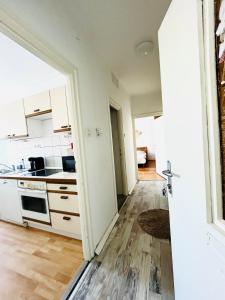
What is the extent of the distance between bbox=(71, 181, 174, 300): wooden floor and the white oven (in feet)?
3.34

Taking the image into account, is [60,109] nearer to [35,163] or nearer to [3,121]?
[35,163]

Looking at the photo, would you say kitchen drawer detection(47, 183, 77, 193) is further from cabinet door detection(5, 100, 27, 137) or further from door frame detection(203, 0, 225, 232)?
door frame detection(203, 0, 225, 232)

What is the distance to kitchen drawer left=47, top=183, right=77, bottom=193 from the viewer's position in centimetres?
192

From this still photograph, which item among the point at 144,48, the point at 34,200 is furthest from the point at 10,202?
the point at 144,48

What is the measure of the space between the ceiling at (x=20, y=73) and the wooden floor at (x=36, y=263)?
226cm

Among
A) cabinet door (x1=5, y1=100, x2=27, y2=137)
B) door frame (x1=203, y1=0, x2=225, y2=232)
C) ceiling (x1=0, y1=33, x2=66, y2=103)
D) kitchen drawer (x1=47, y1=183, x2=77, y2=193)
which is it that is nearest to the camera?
door frame (x1=203, y1=0, x2=225, y2=232)

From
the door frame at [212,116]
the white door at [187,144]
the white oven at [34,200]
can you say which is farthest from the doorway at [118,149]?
the door frame at [212,116]

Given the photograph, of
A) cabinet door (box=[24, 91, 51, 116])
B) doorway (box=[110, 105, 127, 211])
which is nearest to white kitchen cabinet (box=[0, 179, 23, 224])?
cabinet door (box=[24, 91, 51, 116])

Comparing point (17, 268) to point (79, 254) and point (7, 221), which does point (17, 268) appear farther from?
point (7, 221)

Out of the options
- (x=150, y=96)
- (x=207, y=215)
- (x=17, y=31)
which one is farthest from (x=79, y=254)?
(x=150, y=96)

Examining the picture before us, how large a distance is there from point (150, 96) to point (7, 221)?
14.0 ft

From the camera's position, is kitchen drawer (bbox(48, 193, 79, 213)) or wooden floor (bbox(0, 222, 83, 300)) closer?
wooden floor (bbox(0, 222, 83, 300))

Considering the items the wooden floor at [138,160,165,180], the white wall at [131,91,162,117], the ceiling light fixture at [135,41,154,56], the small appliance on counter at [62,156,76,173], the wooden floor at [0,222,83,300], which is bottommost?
the wooden floor at [0,222,83,300]

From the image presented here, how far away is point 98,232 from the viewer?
5.90 feet
